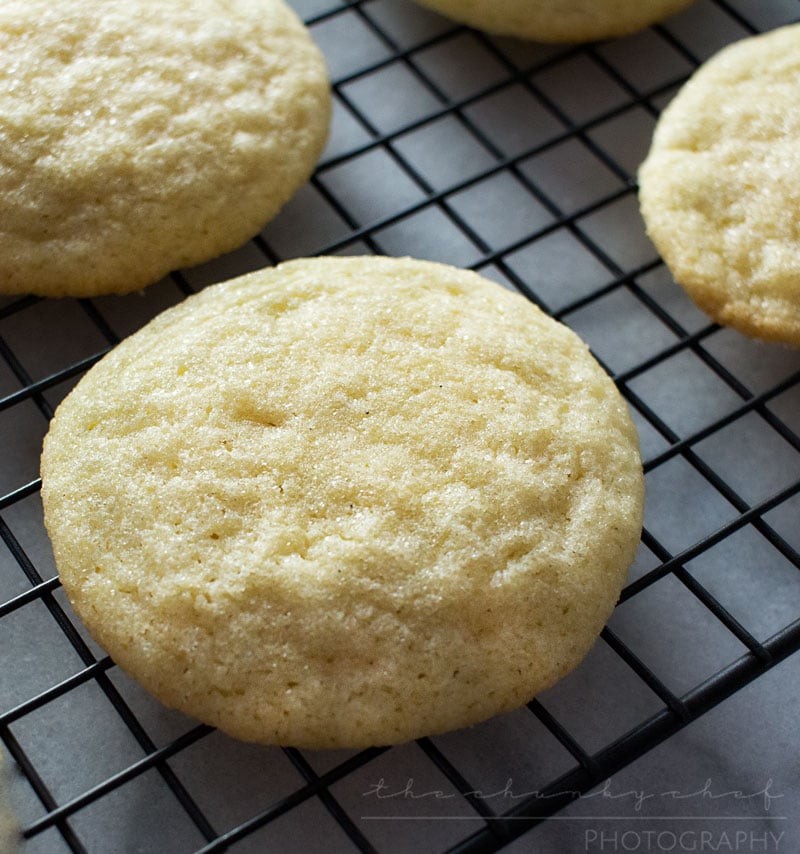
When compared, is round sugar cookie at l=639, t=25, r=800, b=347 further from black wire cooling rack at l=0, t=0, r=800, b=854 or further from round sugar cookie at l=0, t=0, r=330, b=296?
round sugar cookie at l=0, t=0, r=330, b=296

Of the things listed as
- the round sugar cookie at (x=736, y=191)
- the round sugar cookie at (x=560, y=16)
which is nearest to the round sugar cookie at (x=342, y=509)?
the round sugar cookie at (x=736, y=191)

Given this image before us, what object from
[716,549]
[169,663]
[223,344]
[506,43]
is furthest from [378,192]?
[169,663]

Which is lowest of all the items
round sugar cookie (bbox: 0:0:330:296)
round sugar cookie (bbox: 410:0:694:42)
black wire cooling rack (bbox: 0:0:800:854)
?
black wire cooling rack (bbox: 0:0:800:854)

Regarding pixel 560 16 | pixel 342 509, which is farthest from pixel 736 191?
pixel 342 509

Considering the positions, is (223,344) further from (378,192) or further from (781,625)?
(781,625)

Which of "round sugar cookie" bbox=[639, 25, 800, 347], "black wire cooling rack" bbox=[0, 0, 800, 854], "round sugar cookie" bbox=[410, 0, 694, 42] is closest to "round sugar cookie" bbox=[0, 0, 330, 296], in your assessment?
"black wire cooling rack" bbox=[0, 0, 800, 854]

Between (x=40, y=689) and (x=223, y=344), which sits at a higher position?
(x=223, y=344)
